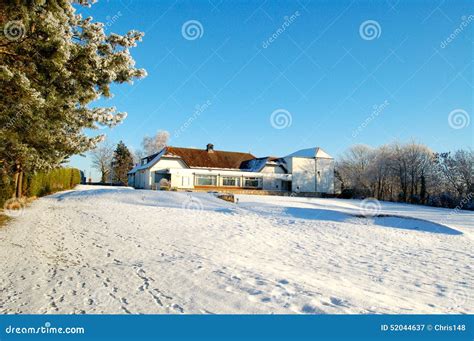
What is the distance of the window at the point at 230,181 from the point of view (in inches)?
1753

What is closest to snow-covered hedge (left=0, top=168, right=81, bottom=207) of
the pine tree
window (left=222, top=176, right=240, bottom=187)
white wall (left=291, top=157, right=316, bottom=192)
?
window (left=222, top=176, right=240, bottom=187)

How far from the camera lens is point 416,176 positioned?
46156mm

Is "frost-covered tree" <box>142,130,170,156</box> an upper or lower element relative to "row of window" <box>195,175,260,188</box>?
upper

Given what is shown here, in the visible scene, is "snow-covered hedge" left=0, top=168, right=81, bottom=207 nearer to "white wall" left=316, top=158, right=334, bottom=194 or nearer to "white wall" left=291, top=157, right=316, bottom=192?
"white wall" left=291, top=157, right=316, bottom=192

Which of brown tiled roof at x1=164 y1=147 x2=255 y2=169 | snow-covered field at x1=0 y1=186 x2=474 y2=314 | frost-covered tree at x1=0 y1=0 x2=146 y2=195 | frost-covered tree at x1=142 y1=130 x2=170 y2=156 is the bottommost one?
snow-covered field at x1=0 y1=186 x2=474 y2=314

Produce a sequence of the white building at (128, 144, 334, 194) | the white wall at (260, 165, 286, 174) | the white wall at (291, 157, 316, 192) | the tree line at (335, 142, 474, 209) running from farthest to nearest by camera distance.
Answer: the white wall at (291, 157, 316, 192), the white wall at (260, 165, 286, 174), the white building at (128, 144, 334, 194), the tree line at (335, 142, 474, 209)

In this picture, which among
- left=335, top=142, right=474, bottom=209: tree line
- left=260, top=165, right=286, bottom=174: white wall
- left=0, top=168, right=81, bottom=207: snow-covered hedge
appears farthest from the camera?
left=260, top=165, right=286, bottom=174: white wall

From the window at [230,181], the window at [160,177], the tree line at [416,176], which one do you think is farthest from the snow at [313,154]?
the window at [160,177]

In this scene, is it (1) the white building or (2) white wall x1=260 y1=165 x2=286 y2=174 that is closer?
(1) the white building

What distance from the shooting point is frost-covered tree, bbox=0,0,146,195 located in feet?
19.1

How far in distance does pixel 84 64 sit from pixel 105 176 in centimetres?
6680

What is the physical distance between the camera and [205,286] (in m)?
5.40

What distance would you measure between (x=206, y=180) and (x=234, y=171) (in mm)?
4358

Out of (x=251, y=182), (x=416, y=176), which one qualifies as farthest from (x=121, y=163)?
(x=416, y=176)
